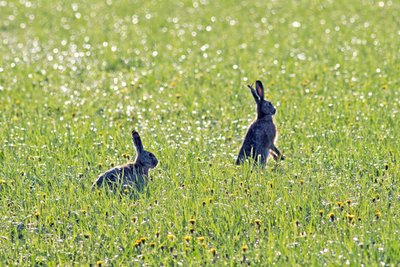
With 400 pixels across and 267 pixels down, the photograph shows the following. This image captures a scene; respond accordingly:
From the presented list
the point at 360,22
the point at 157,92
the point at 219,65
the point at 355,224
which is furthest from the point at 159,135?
the point at 360,22

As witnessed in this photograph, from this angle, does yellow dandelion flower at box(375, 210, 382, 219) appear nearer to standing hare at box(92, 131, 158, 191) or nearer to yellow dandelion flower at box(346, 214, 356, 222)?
yellow dandelion flower at box(346, 214, 356, 222)

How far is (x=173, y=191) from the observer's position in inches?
302

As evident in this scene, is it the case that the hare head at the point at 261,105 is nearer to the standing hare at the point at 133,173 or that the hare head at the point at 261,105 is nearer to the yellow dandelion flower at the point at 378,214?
the standing hare at the point at 133,173

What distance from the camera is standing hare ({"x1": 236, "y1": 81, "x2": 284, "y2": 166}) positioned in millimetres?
8672

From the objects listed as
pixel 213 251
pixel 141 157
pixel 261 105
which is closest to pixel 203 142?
pixel 261 105

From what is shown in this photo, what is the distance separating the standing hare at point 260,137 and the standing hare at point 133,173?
97 cm

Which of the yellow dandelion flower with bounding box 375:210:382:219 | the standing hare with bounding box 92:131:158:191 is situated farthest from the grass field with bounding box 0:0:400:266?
the standing hare with bounding box 92:131:158:191

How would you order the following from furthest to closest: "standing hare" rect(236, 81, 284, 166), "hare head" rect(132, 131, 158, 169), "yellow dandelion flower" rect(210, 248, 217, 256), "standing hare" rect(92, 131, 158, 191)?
"standing hare" rect(236, 81, 284, 166) < "hare head" rect(132, 131, 158, 169) < "standing hare" rect(92, 131, 158, 191) < "yellow dandelion flower" rect(210, 248, 217, 256)

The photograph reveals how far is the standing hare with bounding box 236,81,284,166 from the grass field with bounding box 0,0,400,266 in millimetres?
144

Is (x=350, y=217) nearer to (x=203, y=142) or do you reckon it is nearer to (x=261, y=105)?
(x=261, y=105)

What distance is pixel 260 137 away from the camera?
8758 mm

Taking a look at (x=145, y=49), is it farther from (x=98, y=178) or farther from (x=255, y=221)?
(x=255, y=221)

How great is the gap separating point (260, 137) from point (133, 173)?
1499mm

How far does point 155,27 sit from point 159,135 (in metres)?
9.61
